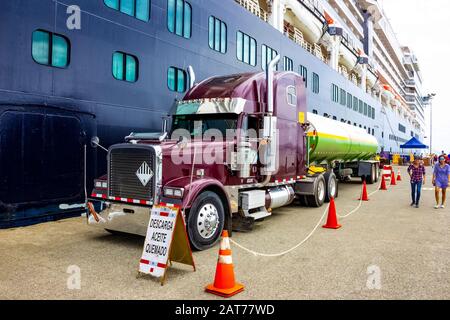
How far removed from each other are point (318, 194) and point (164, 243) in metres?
7.91

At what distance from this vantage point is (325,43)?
102 ft

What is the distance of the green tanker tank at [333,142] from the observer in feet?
40.8

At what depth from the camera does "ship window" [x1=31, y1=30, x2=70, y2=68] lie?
8.80m

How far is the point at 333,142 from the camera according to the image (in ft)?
45.9

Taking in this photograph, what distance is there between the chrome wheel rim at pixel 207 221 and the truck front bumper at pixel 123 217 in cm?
93

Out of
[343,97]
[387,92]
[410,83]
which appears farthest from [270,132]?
[410,83]

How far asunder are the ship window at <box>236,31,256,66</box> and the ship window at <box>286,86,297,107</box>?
280 inches

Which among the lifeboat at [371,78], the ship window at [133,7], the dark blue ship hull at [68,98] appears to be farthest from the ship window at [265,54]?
the lifeboat at [371,78]

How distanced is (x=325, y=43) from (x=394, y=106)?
44.7 metres

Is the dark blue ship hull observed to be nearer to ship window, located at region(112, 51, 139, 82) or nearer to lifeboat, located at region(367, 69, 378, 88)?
ship window, located at region(112, 51, 139, 82)

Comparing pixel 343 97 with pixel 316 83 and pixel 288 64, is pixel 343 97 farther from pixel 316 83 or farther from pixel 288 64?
pixel 288 64

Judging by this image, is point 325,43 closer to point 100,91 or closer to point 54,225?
point 100,91

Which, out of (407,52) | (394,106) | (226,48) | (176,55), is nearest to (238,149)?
(176,55)
